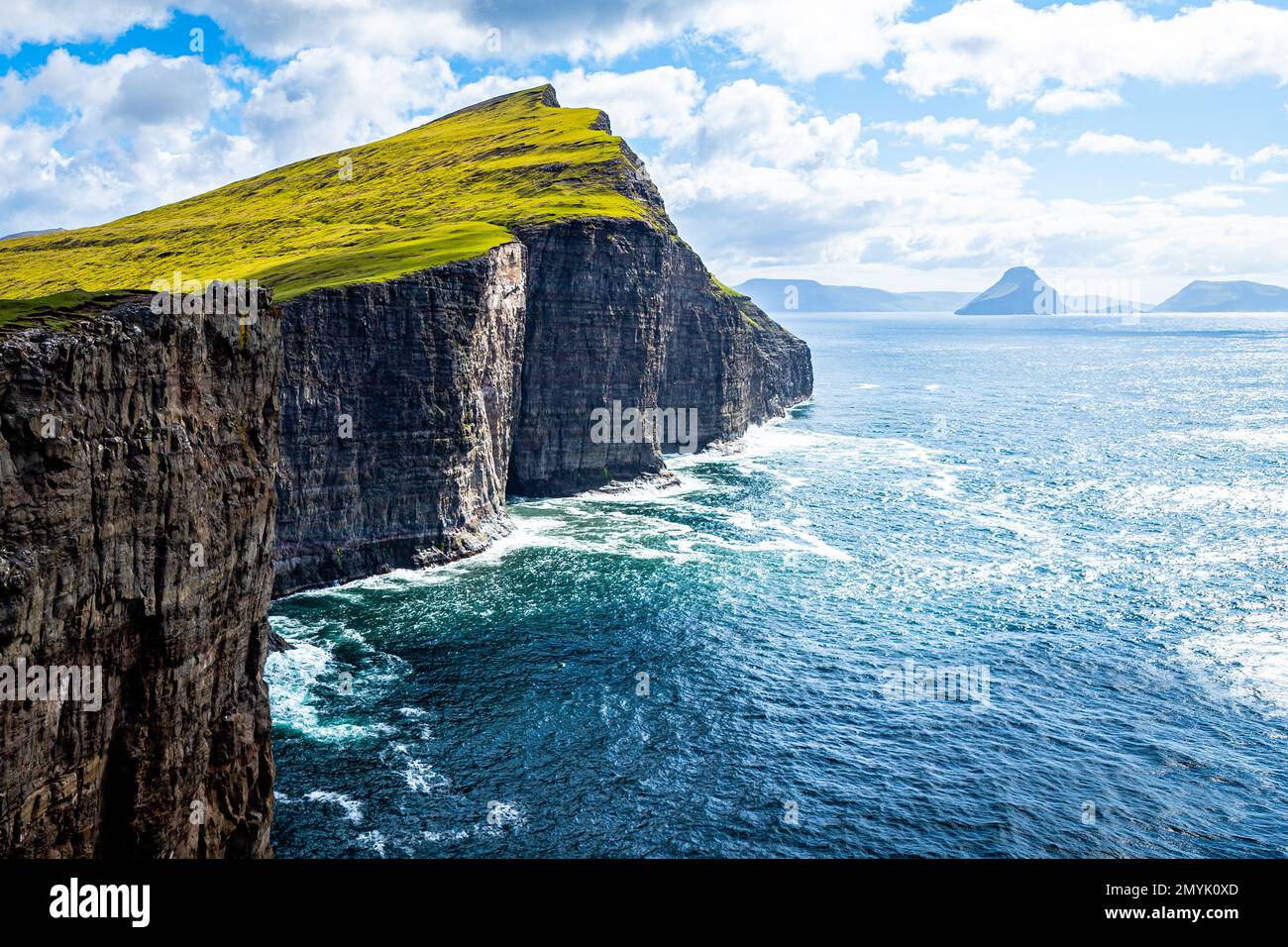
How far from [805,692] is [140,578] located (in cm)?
5398

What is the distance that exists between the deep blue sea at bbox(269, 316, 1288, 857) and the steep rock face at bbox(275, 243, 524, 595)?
4.80m

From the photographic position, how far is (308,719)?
232 ft

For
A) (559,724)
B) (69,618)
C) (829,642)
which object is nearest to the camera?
(69,618)

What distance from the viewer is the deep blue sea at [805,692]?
190ft

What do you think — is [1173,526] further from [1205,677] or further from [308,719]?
[308,719]

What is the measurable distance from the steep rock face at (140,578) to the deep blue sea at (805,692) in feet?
46.9

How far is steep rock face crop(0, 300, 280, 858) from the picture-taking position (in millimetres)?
33062

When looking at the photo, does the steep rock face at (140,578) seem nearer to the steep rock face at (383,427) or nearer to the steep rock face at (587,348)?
the steep rock face at (383,427)

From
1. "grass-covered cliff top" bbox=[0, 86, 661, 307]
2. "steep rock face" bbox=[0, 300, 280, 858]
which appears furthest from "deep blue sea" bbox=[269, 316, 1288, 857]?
"grass-covered cliff top" bbox=[0, 86, 661, 307]

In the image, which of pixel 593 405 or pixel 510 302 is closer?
pixel 510 302

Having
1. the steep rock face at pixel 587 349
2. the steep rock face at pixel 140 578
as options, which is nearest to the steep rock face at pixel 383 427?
the steep rock face at pixel 587 349
